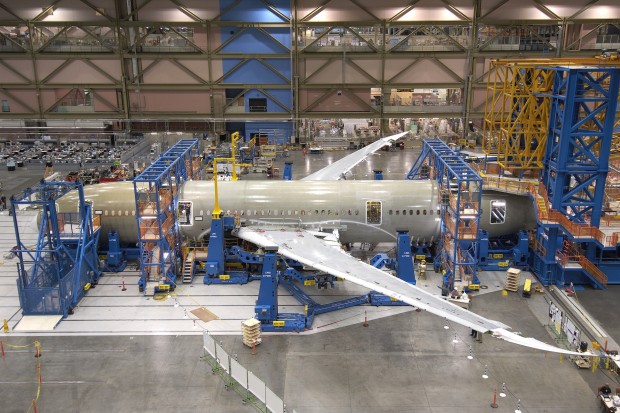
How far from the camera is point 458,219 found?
29.1m

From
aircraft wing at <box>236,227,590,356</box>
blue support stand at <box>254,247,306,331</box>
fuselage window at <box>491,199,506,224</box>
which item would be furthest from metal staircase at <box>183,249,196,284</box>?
fuselage window at <box>491,199,506,224</box>

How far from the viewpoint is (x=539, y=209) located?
103ft

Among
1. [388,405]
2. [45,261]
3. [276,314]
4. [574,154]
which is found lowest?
[388,405]

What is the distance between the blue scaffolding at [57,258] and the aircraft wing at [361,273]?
8523 millimetres

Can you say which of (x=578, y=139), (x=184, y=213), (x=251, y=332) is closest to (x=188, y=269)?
(x=184, y=213)

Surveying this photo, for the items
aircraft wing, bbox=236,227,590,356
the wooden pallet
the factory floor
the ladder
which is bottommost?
the factory floor

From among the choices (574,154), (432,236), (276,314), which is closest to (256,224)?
(276,314)

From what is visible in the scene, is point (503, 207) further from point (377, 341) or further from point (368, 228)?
point (377, 341)

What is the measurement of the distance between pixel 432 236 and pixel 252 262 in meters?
11.1

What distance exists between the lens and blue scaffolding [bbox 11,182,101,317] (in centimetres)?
2752

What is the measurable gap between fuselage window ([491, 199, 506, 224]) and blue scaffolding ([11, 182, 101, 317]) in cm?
2357

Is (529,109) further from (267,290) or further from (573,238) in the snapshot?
(267,290)

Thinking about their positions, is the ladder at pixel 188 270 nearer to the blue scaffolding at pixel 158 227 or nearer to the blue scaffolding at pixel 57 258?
the blue scaffolding at pixel 158 227

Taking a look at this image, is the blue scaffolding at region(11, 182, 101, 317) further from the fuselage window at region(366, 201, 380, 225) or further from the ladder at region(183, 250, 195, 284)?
the fuselage window at region(366, 201, 380, 225)
